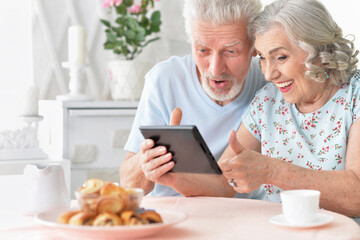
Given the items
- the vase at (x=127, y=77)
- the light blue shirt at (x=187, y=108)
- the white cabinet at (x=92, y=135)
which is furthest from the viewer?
the vase at (x=127, y=77)

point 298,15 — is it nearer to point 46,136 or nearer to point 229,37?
point 229,37

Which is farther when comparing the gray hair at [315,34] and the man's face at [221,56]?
the man's face at [221,56]

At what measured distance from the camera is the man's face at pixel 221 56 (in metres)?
1.54

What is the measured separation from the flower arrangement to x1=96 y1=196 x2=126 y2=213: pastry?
1678 mm

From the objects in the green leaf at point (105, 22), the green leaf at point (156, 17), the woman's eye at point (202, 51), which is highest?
the green leaf at point (156, 17)

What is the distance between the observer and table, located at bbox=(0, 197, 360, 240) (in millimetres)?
907

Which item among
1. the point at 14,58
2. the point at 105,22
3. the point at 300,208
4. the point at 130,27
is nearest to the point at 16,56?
the point at 14,58

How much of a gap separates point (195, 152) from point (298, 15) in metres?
0.51

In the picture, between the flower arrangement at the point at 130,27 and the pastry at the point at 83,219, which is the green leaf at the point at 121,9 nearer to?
the flower arrangement at the point at 130,27

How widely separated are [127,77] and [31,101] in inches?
16.9

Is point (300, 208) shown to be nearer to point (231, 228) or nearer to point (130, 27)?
point (231, 228)

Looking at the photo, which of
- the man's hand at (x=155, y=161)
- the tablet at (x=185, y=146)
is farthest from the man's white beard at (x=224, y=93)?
the tablet at (x=185, y=146)

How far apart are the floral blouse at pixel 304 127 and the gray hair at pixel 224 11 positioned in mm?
231

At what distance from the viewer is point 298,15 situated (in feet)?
4.66
